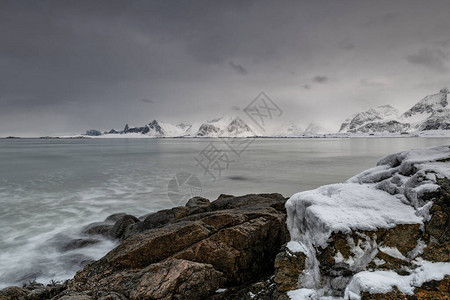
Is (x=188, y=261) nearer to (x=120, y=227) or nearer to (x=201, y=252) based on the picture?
(x=201, y=252)

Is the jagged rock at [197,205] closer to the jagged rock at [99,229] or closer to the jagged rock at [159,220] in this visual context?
the jagged rock at [159,220]

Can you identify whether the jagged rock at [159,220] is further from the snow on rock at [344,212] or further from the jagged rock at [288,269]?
the jagged rock at [288,269]

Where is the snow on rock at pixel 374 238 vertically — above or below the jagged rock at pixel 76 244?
above

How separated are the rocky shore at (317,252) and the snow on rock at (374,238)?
2 centimetres

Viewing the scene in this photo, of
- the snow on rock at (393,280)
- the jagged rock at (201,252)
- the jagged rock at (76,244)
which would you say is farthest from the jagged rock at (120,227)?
the snow on rock at (393,280)

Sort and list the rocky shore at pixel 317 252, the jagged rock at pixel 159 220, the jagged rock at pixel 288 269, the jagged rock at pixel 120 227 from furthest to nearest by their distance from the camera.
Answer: the jagged rock at pixel 120 227 < the jagged rock at pixel 159 220 < the jagged rock at pixel 288 269 < the rocky shore at pixel 317 252

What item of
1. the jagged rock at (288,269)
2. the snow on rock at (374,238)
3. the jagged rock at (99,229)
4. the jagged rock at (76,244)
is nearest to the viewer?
the snow on rock at (374,238)

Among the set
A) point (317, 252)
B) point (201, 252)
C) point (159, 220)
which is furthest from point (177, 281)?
point (159, 220)

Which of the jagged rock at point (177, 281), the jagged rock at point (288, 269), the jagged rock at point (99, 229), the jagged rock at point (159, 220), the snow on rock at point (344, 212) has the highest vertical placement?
the snow on rock at point (344, 212)

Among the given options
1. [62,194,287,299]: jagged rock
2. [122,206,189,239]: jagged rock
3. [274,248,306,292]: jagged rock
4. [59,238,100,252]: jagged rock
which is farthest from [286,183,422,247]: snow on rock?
[59,238,100,252]: jagged rock

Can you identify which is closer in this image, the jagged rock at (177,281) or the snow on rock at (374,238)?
the snow on rock at (374,238)

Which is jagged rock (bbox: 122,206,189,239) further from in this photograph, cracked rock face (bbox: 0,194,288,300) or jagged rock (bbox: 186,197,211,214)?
cracked rock face (bbox: 0,194,288,300)

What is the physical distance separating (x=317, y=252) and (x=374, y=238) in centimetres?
101

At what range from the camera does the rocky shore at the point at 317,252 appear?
401 cm
